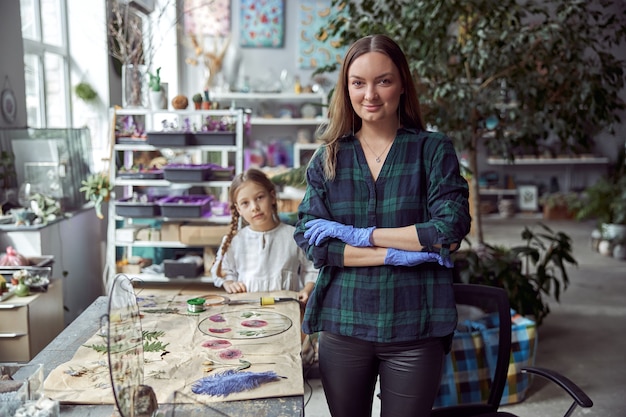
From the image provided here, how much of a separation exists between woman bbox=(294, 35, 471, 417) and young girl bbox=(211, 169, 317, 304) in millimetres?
971

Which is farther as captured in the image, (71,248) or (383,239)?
(71,248)

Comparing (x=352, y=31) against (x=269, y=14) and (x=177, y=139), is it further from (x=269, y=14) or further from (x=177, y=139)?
(x=269, y=14)

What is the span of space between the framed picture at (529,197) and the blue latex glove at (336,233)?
25.5 feet

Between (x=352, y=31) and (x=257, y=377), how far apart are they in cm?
274

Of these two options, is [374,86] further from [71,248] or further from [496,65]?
[71,248]

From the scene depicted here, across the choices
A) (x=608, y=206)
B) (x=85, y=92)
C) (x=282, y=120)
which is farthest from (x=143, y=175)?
(x=608, y=206)

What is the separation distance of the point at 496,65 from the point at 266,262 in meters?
1.82

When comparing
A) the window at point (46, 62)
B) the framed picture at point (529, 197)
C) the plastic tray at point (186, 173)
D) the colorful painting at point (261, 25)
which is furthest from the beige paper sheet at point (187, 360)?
the framed picture at point (529, 197)

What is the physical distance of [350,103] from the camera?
153 centimetres

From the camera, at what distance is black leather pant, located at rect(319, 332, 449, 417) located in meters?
1.42


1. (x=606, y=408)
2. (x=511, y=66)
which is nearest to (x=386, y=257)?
(x=606, y=408)

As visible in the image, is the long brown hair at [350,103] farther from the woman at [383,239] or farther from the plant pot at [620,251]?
the plant pot at [620,251]

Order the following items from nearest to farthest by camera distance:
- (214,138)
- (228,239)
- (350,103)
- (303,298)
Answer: (350,103), (303,298), (228,239), (214,138)

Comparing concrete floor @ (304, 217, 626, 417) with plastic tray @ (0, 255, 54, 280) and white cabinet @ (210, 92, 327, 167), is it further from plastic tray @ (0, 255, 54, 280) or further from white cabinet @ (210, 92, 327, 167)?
white cabinet @ (210, 92, 327, 167)
